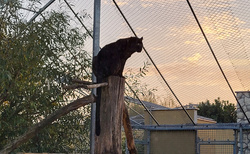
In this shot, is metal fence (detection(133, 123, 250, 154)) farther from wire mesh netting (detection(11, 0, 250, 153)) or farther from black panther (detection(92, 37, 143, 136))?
black panther (detection(92, 37, 143, 136))

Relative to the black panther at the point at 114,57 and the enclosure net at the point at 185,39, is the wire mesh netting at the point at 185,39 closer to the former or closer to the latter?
the enclosure net at the point at 185,39

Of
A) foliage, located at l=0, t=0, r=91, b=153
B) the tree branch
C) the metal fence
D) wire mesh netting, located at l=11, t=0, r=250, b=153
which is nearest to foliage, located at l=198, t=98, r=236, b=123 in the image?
the metal fence

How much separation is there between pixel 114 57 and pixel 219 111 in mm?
10503

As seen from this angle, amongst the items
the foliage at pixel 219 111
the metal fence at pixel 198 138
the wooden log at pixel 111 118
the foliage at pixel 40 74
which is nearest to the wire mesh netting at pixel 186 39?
the metal fence at pixel 198 138

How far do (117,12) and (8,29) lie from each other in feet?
5.89

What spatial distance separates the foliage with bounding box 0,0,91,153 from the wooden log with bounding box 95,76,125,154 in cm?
174

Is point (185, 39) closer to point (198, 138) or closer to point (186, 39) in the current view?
point (186, 39)

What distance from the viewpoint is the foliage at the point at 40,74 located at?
19.4 feet

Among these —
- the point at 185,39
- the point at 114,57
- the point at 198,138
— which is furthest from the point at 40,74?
the point at 198,138

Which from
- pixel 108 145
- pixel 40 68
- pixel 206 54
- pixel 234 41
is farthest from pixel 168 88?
pixel 108 145

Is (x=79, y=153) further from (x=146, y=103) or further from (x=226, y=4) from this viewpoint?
(x=226, y=4)

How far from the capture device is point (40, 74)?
622 centimetres

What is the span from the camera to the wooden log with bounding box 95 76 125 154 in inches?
151

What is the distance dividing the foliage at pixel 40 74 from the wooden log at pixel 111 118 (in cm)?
174
